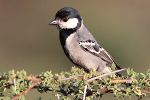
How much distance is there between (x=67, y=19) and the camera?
196 inches

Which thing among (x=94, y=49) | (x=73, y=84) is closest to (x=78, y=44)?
(x=94, y=49)

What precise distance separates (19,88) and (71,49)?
2.59 meters

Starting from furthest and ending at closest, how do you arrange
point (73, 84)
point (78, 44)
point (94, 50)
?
1. point (94, 50)
2. point (78, 44)
3. point (73, 84)

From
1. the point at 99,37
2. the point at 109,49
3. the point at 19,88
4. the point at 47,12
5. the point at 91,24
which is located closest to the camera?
the point at 19,88

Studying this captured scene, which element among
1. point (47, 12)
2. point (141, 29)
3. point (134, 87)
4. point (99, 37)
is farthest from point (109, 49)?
point (134, 87)

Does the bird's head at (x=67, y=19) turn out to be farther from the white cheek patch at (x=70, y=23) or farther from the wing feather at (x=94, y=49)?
the wing feather at (x=94, y=49)

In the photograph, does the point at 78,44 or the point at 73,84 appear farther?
the point at 78,44

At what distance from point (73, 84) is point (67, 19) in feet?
8.98

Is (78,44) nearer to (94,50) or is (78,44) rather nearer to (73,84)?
(94,50)

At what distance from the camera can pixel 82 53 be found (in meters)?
4.87

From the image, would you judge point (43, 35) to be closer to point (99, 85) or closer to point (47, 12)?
point (47, 12)

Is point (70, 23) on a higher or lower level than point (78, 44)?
higher

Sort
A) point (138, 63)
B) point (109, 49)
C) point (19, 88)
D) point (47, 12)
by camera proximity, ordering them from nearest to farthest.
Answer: point (19, 88) < point (138, 63) < point (109, 49) < point (47, 12)

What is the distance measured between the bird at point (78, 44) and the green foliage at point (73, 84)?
93.1 inches
